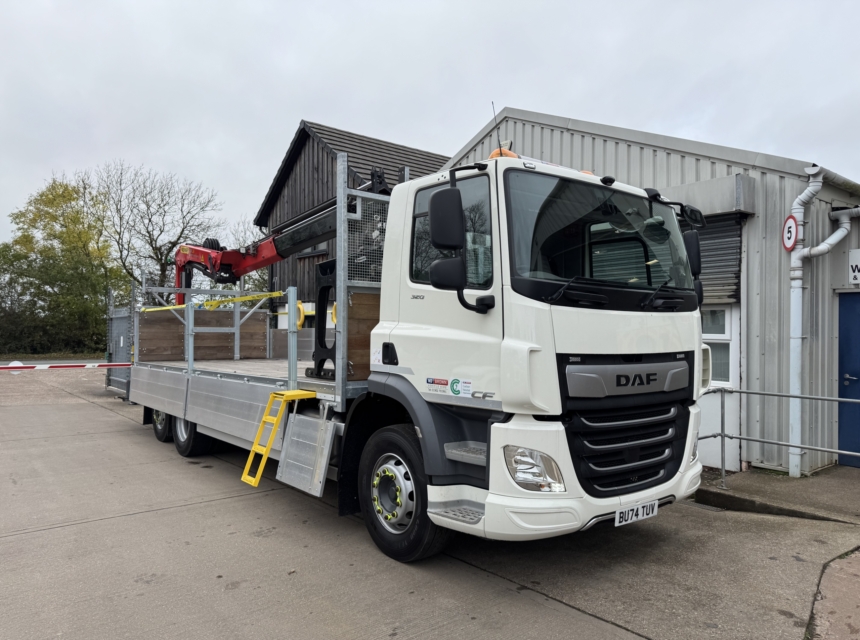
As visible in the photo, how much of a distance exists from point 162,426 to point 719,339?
7602 millimetres

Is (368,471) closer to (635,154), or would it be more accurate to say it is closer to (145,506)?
(145,506)

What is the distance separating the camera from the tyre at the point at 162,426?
888 centimetres

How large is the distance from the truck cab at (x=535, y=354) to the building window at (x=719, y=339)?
Answer: 2822mm

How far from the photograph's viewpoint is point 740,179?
650cm

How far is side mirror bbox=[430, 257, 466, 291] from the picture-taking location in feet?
12.1

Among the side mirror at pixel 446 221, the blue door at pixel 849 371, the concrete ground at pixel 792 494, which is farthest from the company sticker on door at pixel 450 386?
the blue door at pixel 849 371

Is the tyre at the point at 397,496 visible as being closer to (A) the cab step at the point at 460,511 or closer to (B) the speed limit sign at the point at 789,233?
(A) the cab step at the point at 460,511

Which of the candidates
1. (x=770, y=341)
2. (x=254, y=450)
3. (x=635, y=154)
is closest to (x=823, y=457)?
(x=770, y=341)

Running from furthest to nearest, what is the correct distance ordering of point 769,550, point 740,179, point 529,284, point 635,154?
point 635,154, point 740,179, point 769,550, point 529,284

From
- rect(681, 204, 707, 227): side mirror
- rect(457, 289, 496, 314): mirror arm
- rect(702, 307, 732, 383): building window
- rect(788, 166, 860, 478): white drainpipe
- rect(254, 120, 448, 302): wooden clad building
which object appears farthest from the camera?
rect(254, 120, 448, 302): wooden clad building

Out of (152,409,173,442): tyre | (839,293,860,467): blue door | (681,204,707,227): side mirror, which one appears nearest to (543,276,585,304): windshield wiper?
(681,204,707,227): side mirror

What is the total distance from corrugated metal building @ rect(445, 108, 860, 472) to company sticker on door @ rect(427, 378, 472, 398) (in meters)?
4.25

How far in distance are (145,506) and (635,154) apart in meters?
6.67

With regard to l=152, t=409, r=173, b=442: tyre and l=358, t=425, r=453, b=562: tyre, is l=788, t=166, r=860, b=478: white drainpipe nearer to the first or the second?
l=358, t=425, r=453, b=562: tyre
